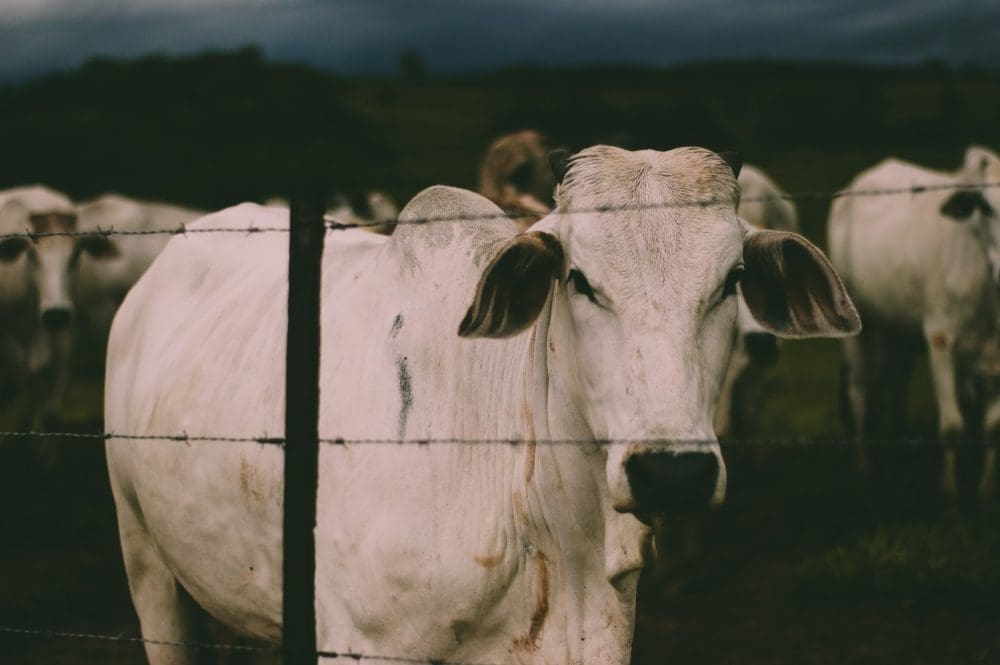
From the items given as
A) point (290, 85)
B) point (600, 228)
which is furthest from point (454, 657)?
point (290, 85)

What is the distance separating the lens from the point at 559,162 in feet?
9.81

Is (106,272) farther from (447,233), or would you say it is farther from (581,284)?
(581,284)

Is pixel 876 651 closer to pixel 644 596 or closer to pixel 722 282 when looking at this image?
pixel 644 596

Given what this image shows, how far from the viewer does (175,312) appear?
171 inches

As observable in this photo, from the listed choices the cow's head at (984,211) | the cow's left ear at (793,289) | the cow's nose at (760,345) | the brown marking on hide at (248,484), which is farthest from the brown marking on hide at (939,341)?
the brown marking on hide at (248,484)

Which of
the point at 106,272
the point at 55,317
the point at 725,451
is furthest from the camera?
the point at 106,272

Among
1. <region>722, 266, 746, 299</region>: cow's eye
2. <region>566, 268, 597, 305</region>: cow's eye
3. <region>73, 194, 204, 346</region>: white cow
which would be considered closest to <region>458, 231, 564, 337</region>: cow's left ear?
<region>566, 268, 597, 305</region>: cow's eye

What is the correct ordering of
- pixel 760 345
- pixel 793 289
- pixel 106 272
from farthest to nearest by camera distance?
pixel 106 272
pixel 760 345
pixel 793 289

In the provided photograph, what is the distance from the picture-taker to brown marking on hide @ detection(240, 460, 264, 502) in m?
3.39

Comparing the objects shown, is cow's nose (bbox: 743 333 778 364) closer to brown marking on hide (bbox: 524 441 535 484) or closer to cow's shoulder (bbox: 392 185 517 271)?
cow's shoulder (bbox: 392 185 517 271)

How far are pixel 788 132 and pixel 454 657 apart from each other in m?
43.6

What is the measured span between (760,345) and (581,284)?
4820 mm

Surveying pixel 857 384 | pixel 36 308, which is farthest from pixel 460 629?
pixel 36 308

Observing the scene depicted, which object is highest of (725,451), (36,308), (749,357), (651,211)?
(36,308)
